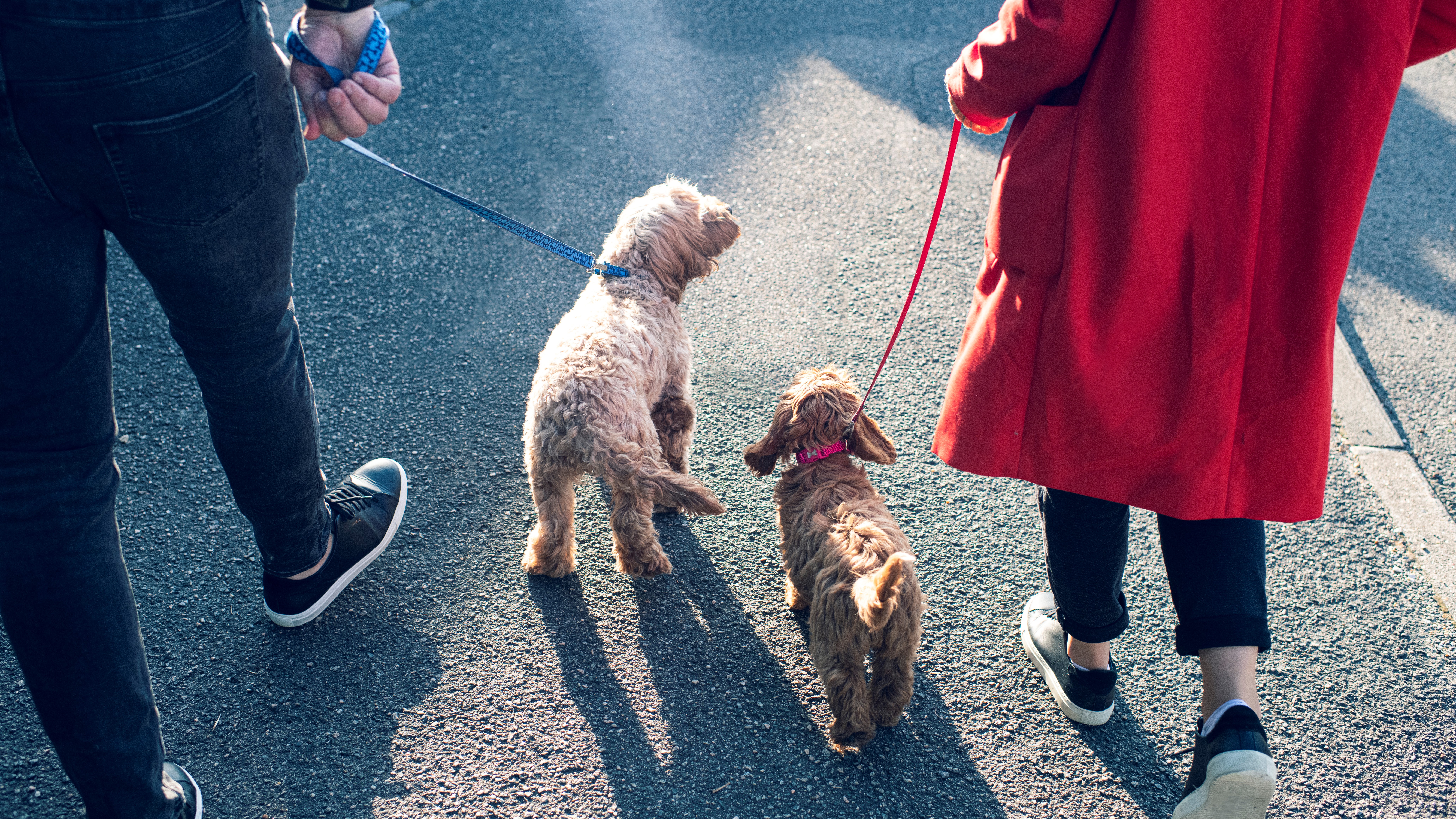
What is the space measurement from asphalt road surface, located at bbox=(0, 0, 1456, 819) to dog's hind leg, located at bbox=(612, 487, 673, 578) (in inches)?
4.8

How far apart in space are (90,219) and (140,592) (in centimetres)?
148

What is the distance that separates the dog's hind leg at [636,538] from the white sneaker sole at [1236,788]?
1373 millimetres

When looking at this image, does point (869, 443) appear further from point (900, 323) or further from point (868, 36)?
point (868, 36)

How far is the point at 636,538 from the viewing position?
242 centimetres

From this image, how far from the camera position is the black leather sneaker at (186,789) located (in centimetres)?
174

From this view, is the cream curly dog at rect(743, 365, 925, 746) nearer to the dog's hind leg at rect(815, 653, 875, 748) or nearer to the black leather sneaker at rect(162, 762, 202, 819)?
the dog's hind leg at rect(815, 653, 875, 748)

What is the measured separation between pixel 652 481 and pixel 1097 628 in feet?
3.70

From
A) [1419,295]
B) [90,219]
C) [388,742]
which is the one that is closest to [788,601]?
[388,742]

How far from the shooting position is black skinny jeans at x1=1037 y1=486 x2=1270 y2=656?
5.76ft

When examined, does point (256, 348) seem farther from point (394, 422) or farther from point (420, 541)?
point (394, 422)

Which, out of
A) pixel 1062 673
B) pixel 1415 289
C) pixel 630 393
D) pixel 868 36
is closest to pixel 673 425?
pixel 630 393

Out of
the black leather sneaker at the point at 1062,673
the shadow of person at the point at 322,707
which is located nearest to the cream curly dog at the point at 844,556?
the black leather sneaker at the point at 1062,673

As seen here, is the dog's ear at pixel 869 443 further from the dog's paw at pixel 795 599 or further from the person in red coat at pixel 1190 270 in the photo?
the person in red coat at pixel 1190 270

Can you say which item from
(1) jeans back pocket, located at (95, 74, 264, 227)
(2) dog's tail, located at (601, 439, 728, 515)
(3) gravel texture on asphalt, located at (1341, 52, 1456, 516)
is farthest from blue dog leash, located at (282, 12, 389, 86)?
(3) gravel texture on asphalt, located at (1341, 52, 1456, 516)
